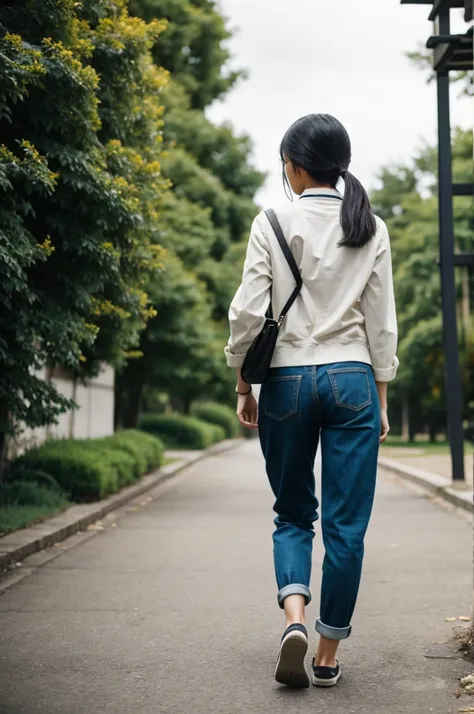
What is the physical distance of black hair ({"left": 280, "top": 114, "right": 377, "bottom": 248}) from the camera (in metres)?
4.11

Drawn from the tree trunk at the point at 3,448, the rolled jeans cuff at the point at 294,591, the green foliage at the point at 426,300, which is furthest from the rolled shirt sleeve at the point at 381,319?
the green foliage at the point at 426,300

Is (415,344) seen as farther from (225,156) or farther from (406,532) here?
(406,532)

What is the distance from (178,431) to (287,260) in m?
30.0

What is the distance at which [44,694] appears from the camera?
3945 millimetres

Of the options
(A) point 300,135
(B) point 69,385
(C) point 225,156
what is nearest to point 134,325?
(B) point 69,385

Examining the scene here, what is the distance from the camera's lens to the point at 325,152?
4.15 metres

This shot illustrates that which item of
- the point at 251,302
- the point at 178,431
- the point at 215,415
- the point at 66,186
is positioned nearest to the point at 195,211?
the point at 178,431

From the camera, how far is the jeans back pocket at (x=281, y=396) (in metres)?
3.97

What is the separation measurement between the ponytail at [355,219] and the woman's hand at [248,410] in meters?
0.72

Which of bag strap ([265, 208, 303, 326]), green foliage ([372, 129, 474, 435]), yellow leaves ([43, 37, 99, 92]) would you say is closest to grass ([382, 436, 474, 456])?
green foliage ([372, 129, 474, 435])

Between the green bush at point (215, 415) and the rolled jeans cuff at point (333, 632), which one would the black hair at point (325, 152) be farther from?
the green bush at point (215, 415)

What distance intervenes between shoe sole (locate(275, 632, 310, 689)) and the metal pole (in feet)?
30.2

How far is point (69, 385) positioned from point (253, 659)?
12.9m

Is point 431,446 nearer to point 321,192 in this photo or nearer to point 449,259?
point 449,259
